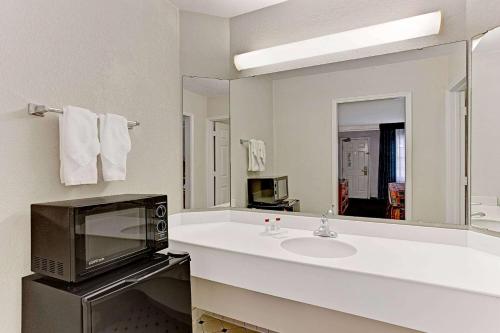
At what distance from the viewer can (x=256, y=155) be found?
2201 mm

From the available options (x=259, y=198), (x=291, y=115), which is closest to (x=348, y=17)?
(x=291, y=115)

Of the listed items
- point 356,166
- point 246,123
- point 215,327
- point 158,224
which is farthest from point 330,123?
point 215,327

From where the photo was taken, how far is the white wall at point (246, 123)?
85.4 inches

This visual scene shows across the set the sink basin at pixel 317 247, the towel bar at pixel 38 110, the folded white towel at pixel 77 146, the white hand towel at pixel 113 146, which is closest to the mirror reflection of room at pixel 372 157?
the sink basin at pixel 317 247

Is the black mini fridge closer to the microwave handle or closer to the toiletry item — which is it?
the microwave handle

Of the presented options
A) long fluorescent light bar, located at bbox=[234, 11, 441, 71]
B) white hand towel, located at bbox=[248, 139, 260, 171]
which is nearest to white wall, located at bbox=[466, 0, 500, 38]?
long fluorescent light bar, located at bbox=[234, 11, 441, 71]

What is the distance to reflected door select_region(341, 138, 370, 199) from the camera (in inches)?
73.2

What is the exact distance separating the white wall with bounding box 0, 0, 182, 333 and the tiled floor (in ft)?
2.84

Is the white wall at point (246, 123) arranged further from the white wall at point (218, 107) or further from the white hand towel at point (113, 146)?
the white hand towel at point (113, 146)

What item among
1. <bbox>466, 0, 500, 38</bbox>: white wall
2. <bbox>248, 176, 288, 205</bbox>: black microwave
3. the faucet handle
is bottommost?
the faucet handle

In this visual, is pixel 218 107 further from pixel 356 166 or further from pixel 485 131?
pixel 485 131

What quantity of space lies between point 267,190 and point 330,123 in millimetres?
653

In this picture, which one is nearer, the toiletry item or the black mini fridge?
the black mini fridge

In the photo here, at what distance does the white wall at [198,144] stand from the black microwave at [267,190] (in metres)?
0.36
